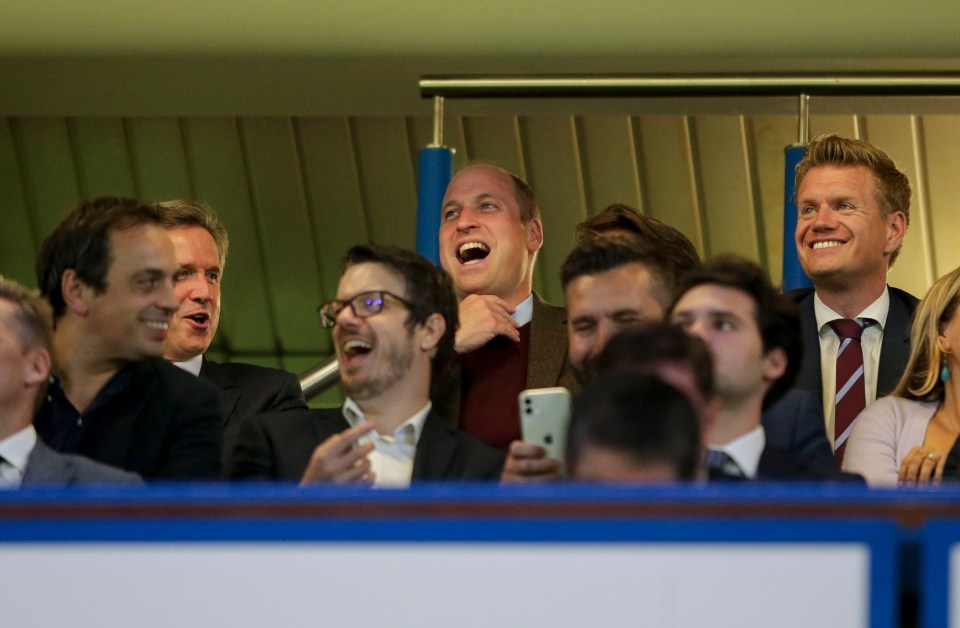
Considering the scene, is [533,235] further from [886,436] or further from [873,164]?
[886,436]

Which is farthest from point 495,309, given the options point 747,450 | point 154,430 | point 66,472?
point 66,472

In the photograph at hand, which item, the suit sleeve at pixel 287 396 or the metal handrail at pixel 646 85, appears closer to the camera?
the suit sleeve at pixel 287 396

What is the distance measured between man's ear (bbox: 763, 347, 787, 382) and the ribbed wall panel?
2.58m

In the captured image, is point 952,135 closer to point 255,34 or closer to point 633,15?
point 633,15

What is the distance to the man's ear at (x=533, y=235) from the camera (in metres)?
3.07

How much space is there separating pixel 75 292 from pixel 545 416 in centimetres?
85

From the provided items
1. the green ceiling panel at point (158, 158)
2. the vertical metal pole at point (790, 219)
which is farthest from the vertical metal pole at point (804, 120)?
the green ceiling panel at point (158, 158)

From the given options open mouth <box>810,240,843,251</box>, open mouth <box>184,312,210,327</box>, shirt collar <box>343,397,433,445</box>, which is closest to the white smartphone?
shirt collar <box>343,397,433,445</box>

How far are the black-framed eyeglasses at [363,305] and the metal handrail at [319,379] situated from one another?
138 centimetres

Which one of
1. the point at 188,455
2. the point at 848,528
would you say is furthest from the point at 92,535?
the point at 188,455

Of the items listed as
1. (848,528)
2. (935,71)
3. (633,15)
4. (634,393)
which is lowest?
(848,528)

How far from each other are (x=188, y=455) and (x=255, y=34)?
1514 millimetres

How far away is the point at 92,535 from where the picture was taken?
4.84 feet

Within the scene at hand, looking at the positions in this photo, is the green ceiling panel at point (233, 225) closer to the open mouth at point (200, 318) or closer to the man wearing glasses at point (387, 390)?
the open mouth at point (200, 318)
